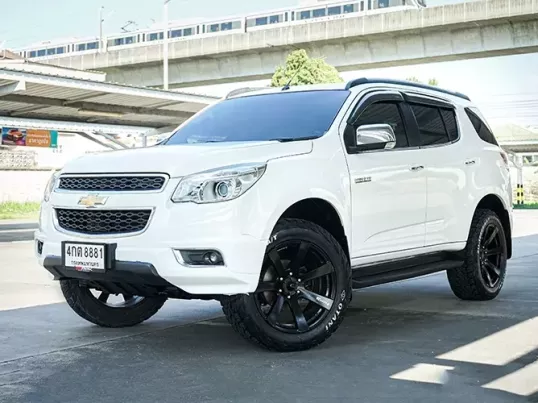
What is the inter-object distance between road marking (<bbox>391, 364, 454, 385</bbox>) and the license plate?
6.36 ft

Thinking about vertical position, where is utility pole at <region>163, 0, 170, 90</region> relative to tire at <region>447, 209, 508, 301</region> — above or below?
above

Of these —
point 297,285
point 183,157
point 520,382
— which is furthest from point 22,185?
point 520,382

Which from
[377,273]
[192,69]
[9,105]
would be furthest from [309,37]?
[377,273]

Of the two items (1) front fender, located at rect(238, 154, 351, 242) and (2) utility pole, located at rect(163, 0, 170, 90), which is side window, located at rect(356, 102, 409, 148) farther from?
(2) utility pole, located at rect(163, 0, 170, 90)

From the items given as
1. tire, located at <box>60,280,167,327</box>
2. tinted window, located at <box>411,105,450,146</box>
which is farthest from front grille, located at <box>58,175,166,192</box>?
tinted window, located at <box>411,105,450,146</box>

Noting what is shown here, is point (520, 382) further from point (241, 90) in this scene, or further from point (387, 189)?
point (241, 90)

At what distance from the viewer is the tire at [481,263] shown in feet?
25.1

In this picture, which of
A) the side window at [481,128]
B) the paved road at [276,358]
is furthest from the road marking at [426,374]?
the side window at [481,128]

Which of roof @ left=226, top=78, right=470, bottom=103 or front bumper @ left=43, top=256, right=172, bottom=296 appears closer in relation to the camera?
front bumper @ left=43, top=256, right=172, bottom=296

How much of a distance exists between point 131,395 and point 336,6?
4818 cm

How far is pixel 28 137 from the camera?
4228 centimetres

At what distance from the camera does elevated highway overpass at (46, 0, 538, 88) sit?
36.5 meters

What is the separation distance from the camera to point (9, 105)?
28.2m

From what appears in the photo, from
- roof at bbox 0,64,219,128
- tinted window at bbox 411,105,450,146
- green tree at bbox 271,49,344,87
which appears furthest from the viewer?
green tree at bbox 271,49,344,87
